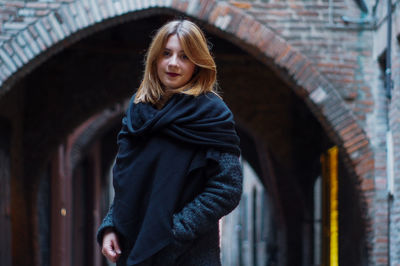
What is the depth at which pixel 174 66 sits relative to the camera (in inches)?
91.5

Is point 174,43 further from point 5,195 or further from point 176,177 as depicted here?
point 5,195

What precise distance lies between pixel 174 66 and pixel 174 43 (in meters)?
0.07

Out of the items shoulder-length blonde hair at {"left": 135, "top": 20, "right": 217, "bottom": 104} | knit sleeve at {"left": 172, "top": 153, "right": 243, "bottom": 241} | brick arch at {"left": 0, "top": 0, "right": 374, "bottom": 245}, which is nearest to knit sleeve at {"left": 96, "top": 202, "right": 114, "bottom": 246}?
knit sleeve at {"left": 172, "top": 153, "right": 243, "bottom": 241}

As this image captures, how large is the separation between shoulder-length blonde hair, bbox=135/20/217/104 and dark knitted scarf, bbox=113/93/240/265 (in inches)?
2.6

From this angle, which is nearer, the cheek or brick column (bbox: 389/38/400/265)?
the cheek

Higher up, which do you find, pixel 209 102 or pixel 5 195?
pixel 209 102

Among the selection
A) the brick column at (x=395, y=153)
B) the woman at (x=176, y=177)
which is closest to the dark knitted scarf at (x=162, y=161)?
the woman at (x=176, y=177)

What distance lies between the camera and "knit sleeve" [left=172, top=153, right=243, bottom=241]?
2191 mm

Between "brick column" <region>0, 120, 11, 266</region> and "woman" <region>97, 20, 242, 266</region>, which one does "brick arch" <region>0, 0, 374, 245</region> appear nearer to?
"brick column" <region>0, 120, 11, 266</region>

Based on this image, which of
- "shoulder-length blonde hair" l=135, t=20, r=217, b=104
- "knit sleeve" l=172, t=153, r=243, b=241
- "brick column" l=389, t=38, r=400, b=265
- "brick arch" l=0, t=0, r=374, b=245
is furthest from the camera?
"brick arch" l=0, t=0, r=374, b=245

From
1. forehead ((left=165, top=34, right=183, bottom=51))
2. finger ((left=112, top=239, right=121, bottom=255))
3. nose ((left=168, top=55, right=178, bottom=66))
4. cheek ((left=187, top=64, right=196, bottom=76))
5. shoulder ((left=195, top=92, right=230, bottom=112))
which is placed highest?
forehead ((left=165, top=34, right=183, bottom=51))

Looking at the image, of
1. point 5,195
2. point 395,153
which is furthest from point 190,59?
point 5,195

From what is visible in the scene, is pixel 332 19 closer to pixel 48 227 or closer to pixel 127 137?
pixel 127 137

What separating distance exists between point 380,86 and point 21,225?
208 inches
